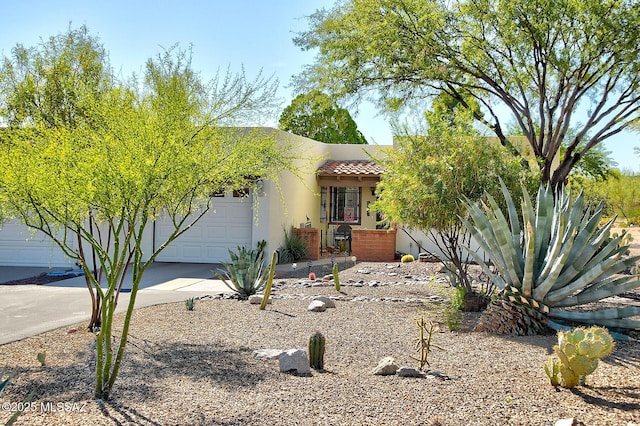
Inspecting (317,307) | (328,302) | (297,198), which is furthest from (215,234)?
(317,307)

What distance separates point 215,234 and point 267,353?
11095 mm

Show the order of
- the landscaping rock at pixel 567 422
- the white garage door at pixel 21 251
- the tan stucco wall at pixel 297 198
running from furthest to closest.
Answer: the white garage door at pixel 21 251, the tan stucco wall at pixel 297 198, the landscaping rock at pixel 567 422

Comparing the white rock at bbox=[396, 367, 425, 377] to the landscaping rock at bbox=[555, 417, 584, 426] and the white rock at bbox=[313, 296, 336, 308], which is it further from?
the white rock at bbox=[313, 296, 336, 308]

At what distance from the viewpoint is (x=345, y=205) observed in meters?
22.7

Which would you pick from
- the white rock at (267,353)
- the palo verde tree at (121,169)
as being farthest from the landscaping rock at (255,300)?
the white rock at (267,353)

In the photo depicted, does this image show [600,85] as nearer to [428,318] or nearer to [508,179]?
[508,179]

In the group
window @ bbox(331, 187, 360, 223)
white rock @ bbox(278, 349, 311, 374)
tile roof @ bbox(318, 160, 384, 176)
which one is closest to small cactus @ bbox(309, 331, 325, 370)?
white rock @ bbox(278, 349, 311, 374)

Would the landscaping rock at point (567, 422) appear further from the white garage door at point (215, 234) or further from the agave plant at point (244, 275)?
the white garage door at point (215, 234)

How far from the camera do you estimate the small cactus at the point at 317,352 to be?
6.48 metres

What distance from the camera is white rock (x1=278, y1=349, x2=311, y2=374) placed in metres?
6.29

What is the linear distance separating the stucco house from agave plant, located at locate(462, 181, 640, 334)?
6.74 metres

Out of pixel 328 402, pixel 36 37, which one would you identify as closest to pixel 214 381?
pixel 328 402

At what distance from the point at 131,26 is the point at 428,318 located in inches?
300

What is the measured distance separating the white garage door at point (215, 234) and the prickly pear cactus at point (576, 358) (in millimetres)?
12686
